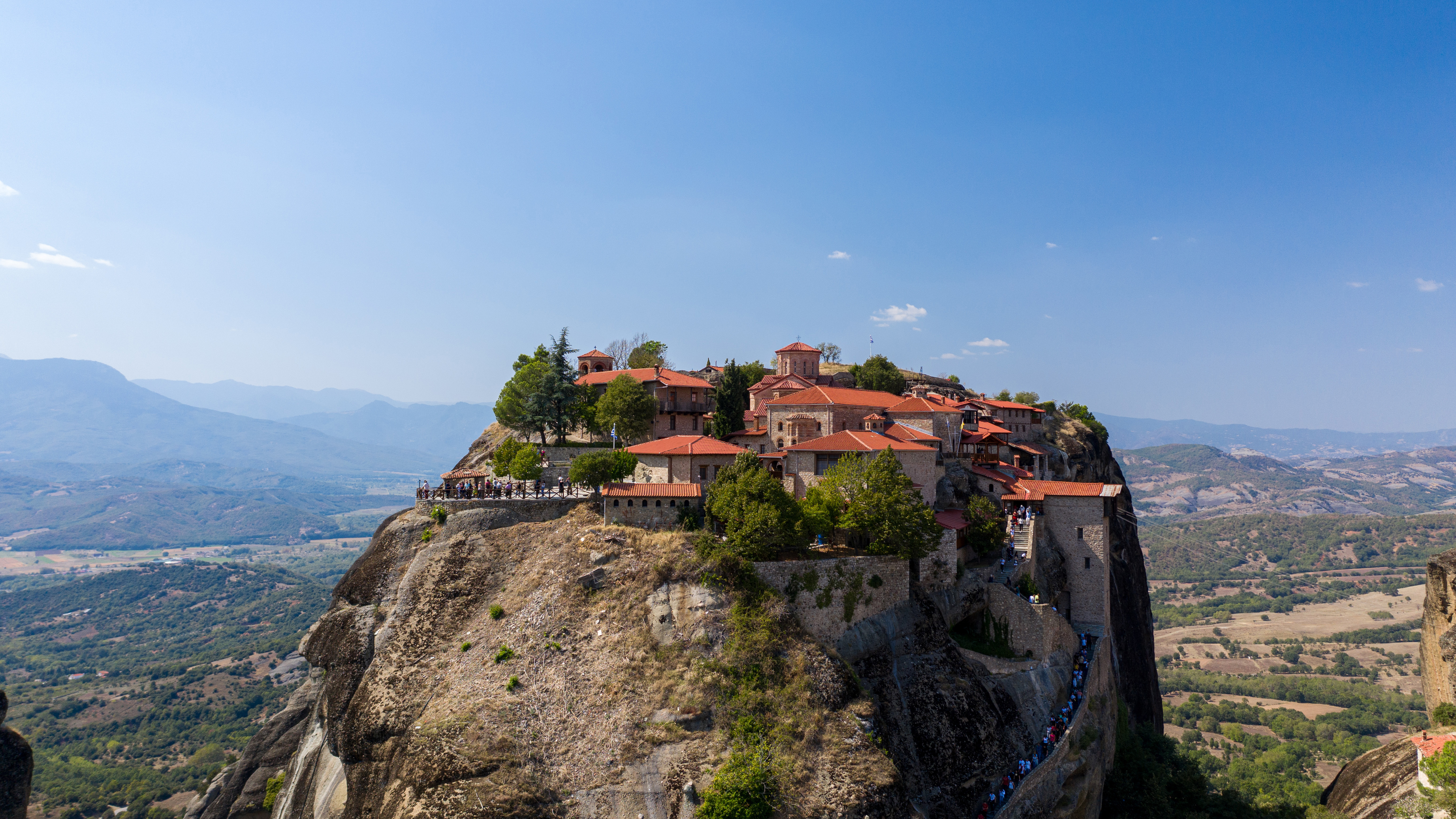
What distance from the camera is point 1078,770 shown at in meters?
41.2

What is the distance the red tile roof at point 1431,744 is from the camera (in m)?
38.2

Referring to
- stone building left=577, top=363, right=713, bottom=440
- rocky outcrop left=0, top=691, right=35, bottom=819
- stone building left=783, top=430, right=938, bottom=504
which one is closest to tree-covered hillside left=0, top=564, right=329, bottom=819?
rocky outcrop left=0, top=691, right=35, bottom=819

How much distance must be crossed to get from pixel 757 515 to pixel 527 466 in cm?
1812

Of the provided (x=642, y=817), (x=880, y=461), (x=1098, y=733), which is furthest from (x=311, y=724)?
(x=1098, y=733)

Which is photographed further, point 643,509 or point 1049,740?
point 643,509

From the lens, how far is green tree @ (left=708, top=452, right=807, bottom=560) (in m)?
38.6

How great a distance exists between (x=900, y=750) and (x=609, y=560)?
1877cm

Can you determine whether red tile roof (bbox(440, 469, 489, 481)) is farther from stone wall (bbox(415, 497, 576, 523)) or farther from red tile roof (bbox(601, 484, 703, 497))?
red tile roof (bbox(601, 484, 703, 497))

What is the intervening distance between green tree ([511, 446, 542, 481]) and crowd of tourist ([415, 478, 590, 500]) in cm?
55

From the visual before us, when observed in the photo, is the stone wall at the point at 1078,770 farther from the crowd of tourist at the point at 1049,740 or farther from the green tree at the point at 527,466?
the green tree at the point at 527,466

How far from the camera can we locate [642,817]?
105 feet

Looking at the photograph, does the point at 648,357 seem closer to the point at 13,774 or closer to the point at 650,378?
the point at 650,378

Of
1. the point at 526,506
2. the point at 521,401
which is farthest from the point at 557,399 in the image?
the point at 526,506

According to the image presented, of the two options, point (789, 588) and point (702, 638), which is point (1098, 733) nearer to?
point (789, 588)
